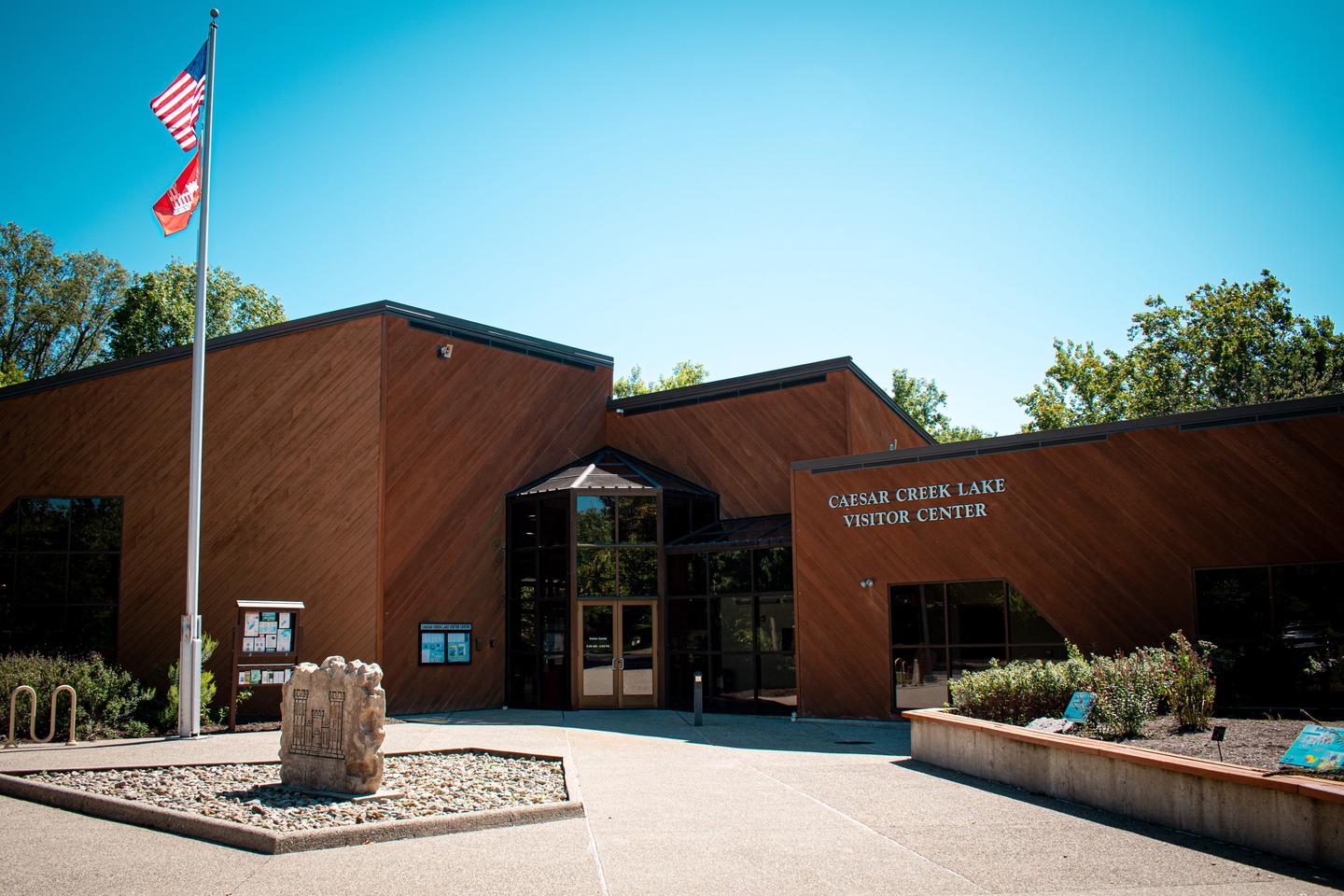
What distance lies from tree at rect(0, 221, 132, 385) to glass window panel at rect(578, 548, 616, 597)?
27957 millimetres

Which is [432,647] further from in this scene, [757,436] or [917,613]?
[917,613]

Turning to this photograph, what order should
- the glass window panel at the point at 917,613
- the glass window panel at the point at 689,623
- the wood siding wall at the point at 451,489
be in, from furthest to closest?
1. the glass window panel at the point at 689,623
2. the wood siding wall at the point at 451,489
3. the glass window panel at the point at 917,613

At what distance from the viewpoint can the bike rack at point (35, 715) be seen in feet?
43.1

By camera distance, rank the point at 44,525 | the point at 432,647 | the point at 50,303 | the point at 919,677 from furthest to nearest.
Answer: the point at 50,303 < the point at 432,647 < the point at 44,525 < the point at 919,677

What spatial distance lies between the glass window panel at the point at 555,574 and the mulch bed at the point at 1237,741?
11824 mm

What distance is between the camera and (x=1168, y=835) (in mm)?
7980

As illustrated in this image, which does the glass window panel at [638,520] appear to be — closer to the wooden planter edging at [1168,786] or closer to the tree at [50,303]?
the wooden planter edging at [1168,786]

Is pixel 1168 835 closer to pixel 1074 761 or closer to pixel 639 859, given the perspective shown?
pixel 1074 761

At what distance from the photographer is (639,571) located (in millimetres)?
20625

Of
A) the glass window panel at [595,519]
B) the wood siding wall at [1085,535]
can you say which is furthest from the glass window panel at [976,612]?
the glass window panel at [595,519]

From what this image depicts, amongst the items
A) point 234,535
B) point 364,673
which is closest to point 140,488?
point 234,535

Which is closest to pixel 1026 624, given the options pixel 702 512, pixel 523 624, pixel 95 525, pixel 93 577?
pixel 702 512

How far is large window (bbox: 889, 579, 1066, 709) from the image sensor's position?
1588 cm

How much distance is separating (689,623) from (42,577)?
12307mm
